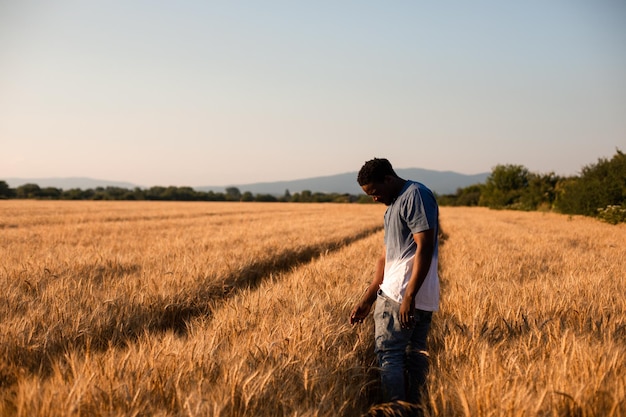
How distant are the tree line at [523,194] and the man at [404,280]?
23474 millimetres

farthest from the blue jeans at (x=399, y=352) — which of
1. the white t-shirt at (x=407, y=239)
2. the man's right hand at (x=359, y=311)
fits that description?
the man's right hand at (x=359, y=311)

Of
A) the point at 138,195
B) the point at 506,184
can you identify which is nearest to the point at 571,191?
the point at 506,184

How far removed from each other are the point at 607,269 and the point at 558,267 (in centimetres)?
70

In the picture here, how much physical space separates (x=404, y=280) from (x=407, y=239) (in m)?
0.30

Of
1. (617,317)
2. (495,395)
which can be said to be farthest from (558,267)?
(495,395)

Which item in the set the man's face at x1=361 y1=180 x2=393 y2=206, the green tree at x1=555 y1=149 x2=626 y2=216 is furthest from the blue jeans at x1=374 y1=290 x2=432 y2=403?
the green tree at x1=555 y1=149 x2=626 y2=216

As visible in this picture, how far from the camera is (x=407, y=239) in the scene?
2902mm

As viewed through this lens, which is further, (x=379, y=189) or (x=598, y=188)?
(x=598, y=188)

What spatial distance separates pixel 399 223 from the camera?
114 inches

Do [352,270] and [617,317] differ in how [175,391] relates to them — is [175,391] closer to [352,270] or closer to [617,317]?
[617,317]

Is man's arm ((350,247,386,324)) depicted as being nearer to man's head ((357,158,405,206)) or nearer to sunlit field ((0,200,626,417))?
sunlit field ((0,200,626,417))

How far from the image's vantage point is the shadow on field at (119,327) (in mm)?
2988

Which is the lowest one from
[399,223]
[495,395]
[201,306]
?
[201,306]

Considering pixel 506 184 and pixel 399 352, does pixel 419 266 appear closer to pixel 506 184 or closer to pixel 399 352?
pixel 399 352
